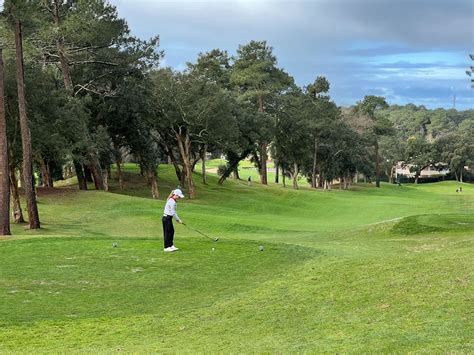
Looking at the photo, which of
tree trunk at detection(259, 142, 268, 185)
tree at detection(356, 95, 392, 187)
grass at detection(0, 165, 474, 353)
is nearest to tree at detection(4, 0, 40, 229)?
grass at detection(0, 165, 474, 353)

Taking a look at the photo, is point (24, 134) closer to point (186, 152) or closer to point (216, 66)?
point (186, 152)

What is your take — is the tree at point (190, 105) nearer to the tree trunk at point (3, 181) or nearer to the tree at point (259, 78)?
the tree at point (259, 78)

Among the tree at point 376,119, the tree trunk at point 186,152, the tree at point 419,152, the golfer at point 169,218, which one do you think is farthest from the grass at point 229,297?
the tree at point 419,152

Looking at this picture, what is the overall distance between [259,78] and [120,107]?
2655 cm

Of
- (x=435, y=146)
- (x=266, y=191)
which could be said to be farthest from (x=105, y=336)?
(x=435, y=146)

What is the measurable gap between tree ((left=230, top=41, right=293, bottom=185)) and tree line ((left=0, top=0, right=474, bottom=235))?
15 centimetres

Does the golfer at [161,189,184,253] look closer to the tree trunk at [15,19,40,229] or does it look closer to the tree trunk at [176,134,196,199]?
the tree trunk at [15,19,40,229]

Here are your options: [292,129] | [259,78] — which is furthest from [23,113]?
[292,129]

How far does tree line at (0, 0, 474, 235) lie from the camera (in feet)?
105

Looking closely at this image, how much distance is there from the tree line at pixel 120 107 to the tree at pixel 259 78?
0.15 meters

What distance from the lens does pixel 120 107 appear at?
48719mm

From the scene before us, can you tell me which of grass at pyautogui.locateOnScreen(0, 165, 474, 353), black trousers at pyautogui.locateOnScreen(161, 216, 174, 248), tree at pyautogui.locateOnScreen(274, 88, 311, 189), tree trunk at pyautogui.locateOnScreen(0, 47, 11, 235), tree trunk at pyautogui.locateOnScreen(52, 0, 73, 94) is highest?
tree trunk at pyautogui.locateOnScreen(52, 0, 73, 94)

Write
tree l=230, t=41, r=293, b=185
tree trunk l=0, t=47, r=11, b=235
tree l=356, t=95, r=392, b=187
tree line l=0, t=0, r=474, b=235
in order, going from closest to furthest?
tree trunk l=0, t=47, r=11, b=235 < tree line l=0, t=0, r=474, b=235 < tree l=230, t=41, r=293, b=185 < tree l=356, t=95, r=392, b=187

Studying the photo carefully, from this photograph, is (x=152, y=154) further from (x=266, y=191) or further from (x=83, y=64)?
(x=266, y=191)
